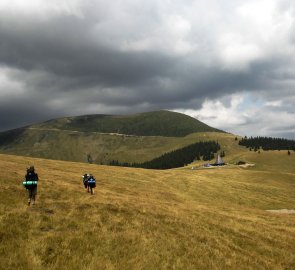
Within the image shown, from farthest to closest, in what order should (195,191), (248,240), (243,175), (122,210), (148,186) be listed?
(243,175) < (195,191) < (148,186) < (122,210) < (248,240)

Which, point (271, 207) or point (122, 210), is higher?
point (122, 210)

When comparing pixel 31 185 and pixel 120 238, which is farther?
pixel 31 185

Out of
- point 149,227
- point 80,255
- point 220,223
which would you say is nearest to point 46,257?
point 80,255

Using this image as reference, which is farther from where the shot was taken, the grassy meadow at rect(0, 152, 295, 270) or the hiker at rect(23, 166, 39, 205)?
the hiker at rect(23, 166, 39, 205)

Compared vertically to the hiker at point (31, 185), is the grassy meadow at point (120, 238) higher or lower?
lower

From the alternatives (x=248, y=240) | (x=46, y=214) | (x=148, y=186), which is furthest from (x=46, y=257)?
(x=148, y=186)

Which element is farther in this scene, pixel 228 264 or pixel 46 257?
pixel 228 264

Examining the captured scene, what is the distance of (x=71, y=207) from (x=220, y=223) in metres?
13.1

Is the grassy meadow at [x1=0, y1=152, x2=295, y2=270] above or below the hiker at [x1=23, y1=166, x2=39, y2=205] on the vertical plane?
below

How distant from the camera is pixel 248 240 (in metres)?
27.7

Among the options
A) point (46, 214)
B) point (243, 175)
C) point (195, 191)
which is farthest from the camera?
point (243, 175)

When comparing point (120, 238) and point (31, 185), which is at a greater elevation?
point (31, 185)

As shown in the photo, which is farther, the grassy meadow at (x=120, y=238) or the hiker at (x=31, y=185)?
the hiker at (x=31, y=185)

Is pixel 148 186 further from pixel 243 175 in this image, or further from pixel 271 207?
pixel 243 175
